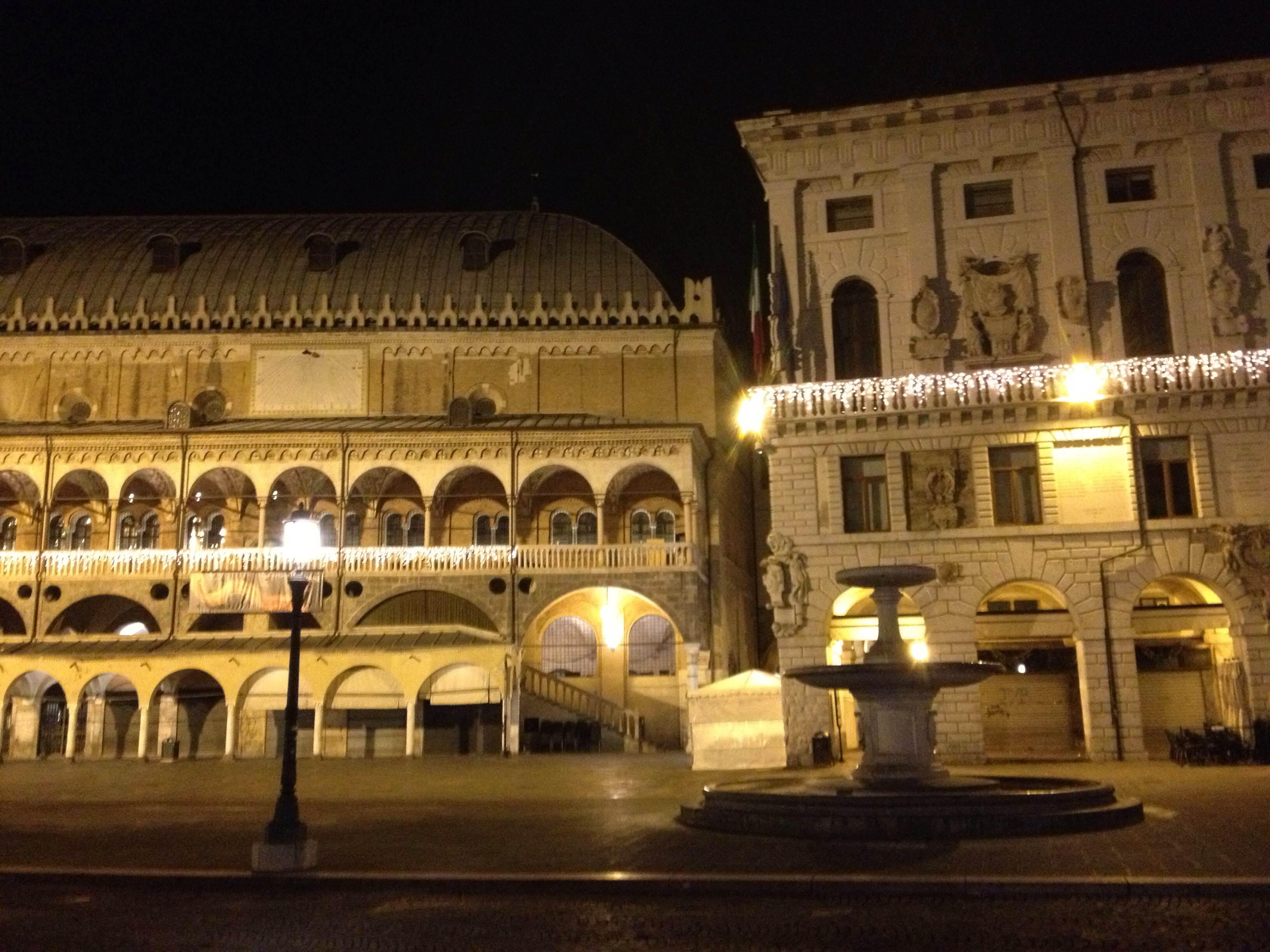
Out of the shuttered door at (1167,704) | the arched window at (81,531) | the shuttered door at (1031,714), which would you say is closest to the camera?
the shuttered door at (1167,704)

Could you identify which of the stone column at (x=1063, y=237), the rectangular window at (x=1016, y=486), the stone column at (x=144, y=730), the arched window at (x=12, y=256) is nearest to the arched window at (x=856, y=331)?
the rectangular window at (x=1016, y=486)

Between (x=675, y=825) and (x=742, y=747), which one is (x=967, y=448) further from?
(x=675, y=825)

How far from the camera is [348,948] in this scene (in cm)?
939

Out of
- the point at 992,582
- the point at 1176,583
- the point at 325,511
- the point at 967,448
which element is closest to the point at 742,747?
the point at 992,582

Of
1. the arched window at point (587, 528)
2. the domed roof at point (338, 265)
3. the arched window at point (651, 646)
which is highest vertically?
the domed roof at point (338, 265)

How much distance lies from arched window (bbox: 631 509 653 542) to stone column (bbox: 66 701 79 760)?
19.6 m

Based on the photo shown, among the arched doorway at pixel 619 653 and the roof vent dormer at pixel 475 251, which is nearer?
the arched doorway at pixel 619 653

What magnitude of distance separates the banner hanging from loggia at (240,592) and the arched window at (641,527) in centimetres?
1169

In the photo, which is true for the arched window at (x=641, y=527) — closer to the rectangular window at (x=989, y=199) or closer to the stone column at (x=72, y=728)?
the rectangular window at (x=989, y=199)

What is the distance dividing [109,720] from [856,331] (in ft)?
93.7

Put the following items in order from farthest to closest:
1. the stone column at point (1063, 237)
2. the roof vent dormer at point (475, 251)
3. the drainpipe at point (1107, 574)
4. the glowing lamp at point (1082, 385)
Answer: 1. the roof vent dormer at point (475, 251)
2. the stone column at point (1063, 237)
3. the glowing lamp at point (1082, 385)
4. the drainpipe at point (1107, 574)

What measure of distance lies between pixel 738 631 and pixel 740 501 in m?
6.60

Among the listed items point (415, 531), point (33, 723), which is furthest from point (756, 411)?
point (33, 723)

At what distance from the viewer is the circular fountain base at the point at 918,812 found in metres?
14.0
